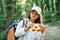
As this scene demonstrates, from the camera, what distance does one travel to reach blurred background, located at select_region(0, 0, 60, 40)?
602cm

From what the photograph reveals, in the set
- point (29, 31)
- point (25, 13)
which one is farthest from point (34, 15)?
point (25, 13)

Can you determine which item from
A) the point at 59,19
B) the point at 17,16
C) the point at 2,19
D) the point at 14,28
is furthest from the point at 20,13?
the point at 59,19

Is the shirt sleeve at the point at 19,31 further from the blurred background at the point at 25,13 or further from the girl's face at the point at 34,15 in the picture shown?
the blurred background at the point at 25,13

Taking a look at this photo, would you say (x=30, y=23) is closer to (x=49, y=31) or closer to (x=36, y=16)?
(x=36, y=16)

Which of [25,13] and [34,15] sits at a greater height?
[34,15]

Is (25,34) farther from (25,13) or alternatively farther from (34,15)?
(25,13)

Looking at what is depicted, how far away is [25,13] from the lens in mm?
7039

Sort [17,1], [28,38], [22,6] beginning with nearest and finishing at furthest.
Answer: [28,38] → [17,1] → [22,6]

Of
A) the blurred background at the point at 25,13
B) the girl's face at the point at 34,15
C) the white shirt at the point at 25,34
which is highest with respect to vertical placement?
the girl's face at the point at 34,15

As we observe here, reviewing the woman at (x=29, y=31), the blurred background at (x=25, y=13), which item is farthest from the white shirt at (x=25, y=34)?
the blurred background at (x=25, y=13)

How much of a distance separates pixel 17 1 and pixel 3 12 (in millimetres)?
680

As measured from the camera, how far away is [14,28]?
3.28 meters

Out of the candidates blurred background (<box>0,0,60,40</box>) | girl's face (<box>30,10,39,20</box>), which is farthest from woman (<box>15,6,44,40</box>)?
blurred background (<box>0,0,60,40</box>)

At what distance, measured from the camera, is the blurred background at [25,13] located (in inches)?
237
